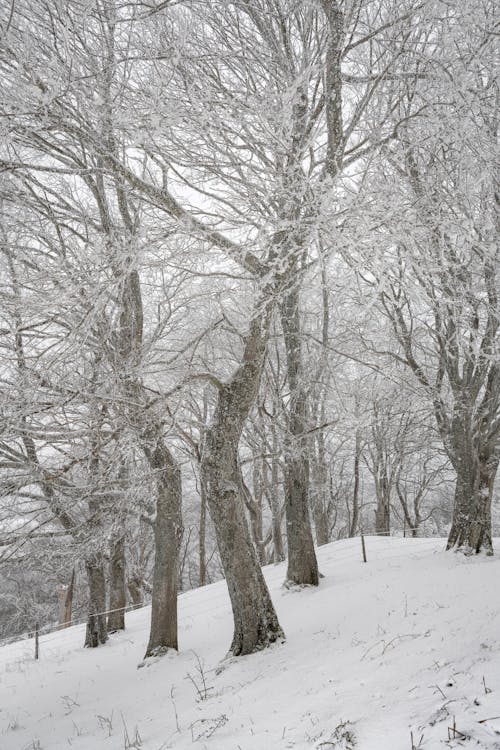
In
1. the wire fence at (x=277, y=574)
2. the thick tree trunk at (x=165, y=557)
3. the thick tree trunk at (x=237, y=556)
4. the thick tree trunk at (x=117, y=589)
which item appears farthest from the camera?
the thick tree trunk at (x=117, y=589)

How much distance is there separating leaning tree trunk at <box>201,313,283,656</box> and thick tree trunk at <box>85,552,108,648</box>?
5918mm

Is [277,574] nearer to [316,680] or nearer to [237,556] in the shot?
[237,556]

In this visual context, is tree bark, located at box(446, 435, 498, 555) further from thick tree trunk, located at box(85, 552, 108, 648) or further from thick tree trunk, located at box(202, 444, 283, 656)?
thick tree trunk, located at box(85, 552, 108, 648)

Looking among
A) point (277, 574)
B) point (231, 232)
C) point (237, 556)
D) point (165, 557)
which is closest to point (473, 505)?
point (277, 574)

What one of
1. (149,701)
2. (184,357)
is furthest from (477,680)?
(184,357)

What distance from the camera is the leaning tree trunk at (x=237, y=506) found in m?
6.24

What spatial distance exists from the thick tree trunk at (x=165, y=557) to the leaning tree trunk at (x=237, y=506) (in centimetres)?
161

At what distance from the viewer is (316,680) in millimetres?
4680

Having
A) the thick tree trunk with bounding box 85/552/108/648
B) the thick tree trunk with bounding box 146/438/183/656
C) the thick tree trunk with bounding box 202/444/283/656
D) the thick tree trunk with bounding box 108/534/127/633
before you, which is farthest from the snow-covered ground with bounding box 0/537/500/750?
the thick tree trunk with bounding box 108/534/127/633

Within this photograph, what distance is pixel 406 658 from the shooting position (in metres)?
4.65

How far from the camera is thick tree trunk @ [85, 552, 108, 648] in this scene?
11188 mm

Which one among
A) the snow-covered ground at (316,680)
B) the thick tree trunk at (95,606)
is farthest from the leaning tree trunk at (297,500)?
the thick tree trunk at (95,606)

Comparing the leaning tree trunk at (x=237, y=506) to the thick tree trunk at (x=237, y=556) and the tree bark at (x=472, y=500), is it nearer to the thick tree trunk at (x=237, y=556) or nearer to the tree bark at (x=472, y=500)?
the thick tree trunk at (x=237, y=556)

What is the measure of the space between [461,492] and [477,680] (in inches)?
301
